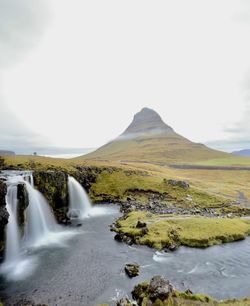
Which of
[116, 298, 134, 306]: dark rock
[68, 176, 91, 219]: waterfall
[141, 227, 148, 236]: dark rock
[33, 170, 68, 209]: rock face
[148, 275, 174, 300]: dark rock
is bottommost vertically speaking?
[116, 298, 134, 306]: dark rock

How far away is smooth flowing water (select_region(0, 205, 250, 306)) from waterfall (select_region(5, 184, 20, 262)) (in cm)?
309

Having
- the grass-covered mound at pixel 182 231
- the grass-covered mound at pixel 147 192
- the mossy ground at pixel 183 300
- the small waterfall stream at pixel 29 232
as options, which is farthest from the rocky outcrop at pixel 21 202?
the grass-covered mound at pixel 147 192

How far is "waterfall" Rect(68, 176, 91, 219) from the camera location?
77006 millimetres

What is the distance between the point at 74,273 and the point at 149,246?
15.2 m

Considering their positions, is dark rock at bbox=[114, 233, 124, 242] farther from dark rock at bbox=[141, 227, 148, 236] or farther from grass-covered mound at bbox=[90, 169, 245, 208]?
grass-covered mound at bbox=[90, 169, 245, 208]

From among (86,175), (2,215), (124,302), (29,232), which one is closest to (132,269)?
(124,302)

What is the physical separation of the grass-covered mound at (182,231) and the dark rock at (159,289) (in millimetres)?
18044

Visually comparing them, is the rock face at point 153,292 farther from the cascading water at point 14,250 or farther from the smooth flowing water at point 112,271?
the cascading water at point 14,250

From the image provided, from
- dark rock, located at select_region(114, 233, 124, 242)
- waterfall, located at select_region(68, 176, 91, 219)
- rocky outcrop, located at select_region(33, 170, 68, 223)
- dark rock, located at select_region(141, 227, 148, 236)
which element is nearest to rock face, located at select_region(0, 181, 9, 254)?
dark rock, located at select_region(114, 233, 124, 242)

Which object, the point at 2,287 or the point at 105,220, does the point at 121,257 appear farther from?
the point at 105,220

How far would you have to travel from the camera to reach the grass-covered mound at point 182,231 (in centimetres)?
5298

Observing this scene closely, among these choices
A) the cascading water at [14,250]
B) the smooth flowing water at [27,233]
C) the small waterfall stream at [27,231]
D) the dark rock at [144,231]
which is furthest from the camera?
the dark rock at [144,231]

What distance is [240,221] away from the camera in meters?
66.0

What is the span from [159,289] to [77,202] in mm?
55757
